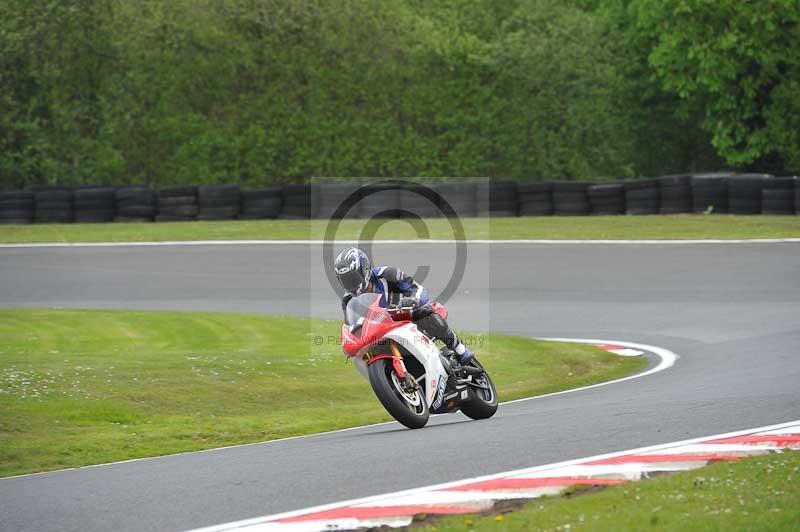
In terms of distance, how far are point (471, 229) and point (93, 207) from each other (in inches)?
388

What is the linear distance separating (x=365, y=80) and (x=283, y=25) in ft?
9.96

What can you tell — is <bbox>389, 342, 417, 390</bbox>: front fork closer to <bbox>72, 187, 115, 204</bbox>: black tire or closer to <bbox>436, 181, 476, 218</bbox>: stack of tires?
<bbox>436, 181, 476, 218</bbox>: stack of tires

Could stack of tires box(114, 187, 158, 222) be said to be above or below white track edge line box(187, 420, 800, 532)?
above

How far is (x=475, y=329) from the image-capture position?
57.1 ft

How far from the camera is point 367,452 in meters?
8.36

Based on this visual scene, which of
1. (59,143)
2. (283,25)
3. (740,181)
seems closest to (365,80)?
(283,25)

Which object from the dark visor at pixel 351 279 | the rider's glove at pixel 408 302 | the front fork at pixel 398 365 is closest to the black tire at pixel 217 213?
the dark visor at pixel 351 279

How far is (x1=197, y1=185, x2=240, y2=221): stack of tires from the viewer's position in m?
31.5

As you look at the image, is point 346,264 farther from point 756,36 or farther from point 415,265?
point 756,36

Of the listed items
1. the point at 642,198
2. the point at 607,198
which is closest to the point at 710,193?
the point at 642,198

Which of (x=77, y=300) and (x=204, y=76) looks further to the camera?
(x=204, y=76)

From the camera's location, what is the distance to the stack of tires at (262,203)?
3112 cm

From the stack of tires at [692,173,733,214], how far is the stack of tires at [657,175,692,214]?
141mm

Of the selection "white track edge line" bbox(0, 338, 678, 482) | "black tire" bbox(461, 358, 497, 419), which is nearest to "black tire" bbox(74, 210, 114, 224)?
"white track edge line" bbox(0, 338, 678, 482)
